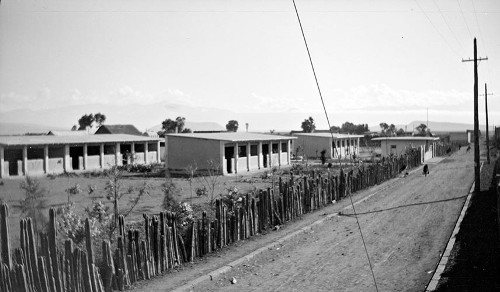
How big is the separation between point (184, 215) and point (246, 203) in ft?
5.99

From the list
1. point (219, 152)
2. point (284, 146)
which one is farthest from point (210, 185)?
point (284, 146)

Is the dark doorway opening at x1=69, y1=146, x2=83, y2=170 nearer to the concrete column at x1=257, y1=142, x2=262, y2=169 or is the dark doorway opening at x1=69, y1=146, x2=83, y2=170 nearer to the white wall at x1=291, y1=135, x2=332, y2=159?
the concrete column at x1=257, y1=142, x2=262, y2=169

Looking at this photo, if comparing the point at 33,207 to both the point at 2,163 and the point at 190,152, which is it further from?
the point at 190,152

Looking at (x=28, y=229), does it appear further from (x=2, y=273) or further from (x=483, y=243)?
(x=483, y=243)

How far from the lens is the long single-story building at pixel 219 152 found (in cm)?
3281

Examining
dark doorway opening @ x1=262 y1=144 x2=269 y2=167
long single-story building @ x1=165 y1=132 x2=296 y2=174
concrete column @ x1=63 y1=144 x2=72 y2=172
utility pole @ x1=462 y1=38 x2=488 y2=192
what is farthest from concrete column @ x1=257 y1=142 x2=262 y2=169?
utility pole @ x1=462 y1=38 x2=488 y2=192

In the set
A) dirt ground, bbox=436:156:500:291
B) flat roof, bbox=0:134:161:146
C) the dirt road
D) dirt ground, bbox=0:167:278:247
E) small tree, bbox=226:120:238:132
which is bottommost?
the dirt road

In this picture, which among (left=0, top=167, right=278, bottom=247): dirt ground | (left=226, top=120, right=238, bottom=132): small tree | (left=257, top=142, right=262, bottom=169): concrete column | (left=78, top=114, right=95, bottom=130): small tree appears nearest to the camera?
(left=0, top=167, right=278, bottom=247): dirt ground

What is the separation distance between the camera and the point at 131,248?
8516mm

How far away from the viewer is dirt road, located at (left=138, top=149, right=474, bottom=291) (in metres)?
8.64

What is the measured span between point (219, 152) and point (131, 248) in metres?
24.1

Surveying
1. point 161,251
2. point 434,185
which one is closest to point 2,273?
point 161,251

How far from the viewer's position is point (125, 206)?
17969 mm

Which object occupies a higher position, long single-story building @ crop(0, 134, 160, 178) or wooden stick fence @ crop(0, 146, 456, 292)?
long single-story building @ crop(0, 134, 160, 178)
